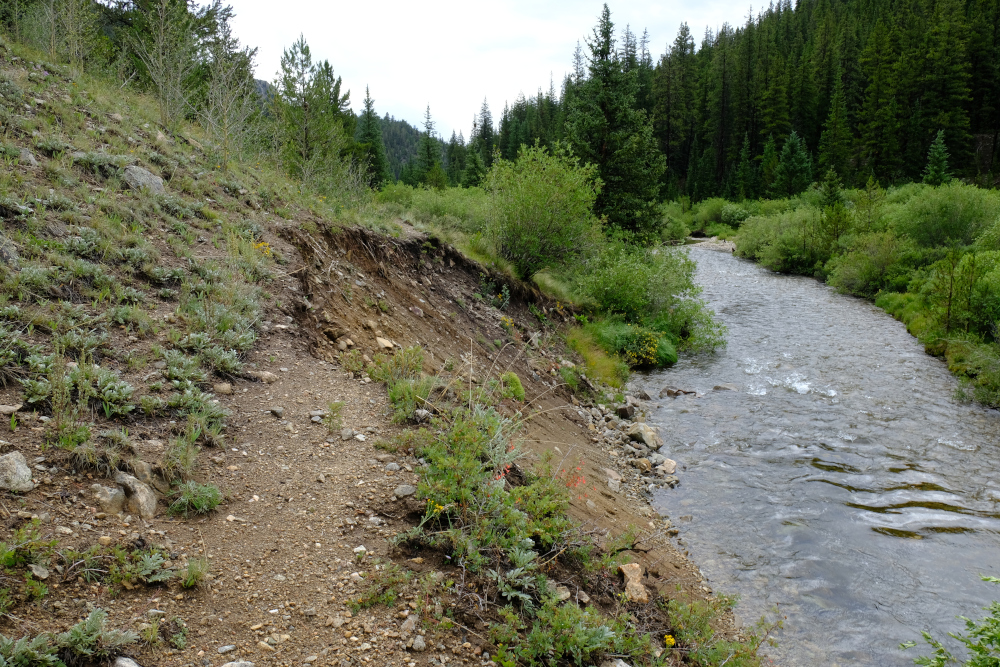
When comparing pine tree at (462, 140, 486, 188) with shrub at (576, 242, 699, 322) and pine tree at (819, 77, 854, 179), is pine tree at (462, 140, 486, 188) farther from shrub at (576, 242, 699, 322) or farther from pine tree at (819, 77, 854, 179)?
shrub at (576, 242, 699, 322)

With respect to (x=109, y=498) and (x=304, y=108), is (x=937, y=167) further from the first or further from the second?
(x=109, y=498)

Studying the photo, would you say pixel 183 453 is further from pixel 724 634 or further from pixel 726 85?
pixel 726 85

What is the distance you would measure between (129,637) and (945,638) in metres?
6.80

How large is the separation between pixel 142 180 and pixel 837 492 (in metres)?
10.8

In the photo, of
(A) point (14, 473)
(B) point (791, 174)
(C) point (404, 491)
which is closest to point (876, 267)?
(C) point (404, 491)

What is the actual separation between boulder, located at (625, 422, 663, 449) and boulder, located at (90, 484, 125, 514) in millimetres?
7596

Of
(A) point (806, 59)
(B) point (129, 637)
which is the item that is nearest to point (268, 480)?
(B) point (129, 637)

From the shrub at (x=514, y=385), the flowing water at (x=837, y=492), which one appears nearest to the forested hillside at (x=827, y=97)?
the flowing water at (x=837, y=492)

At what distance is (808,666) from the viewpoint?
4910 mm

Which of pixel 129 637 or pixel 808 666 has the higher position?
pixel 129 637

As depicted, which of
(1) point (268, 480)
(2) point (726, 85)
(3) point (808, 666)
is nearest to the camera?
(1) point (268, 480)

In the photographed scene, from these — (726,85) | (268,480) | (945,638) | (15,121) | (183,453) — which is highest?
(726,85)

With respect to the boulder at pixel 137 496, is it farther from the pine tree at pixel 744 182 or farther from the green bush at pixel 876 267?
the pine tree at pixel 744 182

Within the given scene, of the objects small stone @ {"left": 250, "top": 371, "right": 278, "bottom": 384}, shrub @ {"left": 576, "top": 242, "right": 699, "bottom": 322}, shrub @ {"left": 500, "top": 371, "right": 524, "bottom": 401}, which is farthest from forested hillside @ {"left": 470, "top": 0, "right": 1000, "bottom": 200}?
small stone @ {"left": 250, "top": 371, "right": 278, "bottom": 384}
